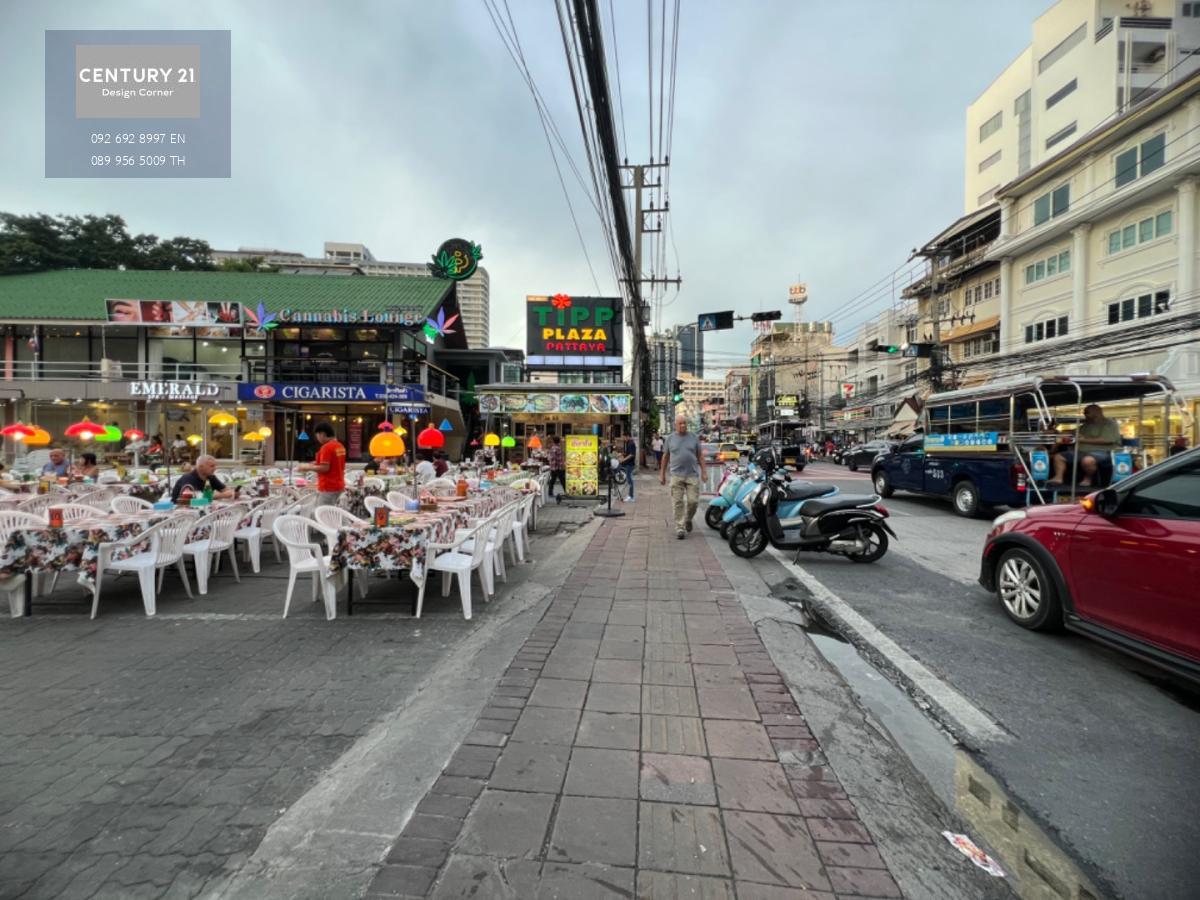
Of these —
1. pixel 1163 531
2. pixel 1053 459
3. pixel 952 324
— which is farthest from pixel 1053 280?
pixel 1163 531

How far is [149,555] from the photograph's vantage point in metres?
4.97

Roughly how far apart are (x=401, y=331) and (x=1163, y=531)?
27.3 meters

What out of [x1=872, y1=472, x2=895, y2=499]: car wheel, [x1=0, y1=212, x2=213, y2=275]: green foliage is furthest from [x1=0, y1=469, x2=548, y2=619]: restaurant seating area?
[x1=0, y1=212, x2=213, y2=275]: green foliage

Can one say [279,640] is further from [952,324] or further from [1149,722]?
[952,324]

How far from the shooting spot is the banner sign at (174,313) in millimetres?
23453

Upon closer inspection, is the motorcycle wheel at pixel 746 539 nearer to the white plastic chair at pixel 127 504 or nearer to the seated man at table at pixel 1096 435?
the seated man at table at pixel 1096 435

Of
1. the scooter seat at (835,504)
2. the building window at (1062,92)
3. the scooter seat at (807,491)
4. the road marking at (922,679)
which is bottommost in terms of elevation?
the road marking at (922,679)

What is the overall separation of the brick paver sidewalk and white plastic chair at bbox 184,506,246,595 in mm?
3857

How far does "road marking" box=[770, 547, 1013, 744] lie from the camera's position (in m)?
3.00

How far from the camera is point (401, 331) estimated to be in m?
26.5

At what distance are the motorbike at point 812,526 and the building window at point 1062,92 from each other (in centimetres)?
3916

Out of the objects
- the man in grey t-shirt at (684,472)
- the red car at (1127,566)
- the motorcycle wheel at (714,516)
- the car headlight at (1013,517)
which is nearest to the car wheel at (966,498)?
the motorcycle wheel at (714,516)

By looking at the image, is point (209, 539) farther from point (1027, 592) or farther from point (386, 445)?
point (1027, 592)

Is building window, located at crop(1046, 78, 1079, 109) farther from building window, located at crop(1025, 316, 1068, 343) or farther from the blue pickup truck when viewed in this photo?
the blue pickup truck
